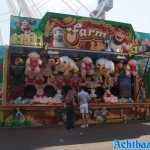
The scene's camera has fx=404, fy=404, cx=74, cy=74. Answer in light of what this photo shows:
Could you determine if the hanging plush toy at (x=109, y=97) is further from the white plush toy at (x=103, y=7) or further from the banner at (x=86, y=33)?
the white plush toy at (x=103, y=7)

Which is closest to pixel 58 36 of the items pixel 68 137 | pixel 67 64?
pixel 67 64

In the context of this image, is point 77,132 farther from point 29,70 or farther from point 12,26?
point 12,26

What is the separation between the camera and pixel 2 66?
21.3m

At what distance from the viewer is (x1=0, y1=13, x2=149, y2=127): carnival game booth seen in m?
20.4

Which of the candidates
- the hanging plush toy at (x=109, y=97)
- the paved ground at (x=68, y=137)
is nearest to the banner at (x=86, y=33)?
the hanging plush toy at (x=109, y=97)

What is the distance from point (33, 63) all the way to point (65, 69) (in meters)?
1.80

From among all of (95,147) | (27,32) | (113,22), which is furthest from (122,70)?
(95,147)

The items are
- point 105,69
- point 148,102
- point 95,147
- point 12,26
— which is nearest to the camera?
point 95,147

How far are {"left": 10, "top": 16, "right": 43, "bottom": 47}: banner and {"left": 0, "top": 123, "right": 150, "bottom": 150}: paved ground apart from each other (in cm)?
448

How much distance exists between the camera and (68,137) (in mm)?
16734

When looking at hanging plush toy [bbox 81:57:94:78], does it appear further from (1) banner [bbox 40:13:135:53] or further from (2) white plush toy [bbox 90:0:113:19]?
(2) white plush toy [bbox 90:0:113:19]

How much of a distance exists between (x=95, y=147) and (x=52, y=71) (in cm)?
779

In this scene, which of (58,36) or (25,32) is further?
(58,36)

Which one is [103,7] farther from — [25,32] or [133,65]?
[25,32]
